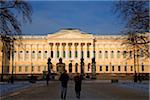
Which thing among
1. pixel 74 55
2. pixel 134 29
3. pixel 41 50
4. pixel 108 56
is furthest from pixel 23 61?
pixel 134 29

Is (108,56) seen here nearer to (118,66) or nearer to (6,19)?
(118,66)

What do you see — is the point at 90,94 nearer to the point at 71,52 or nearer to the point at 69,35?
the point at 69,35

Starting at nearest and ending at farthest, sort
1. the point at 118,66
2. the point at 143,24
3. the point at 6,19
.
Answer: the point at 6,19
the point at 143,24
the point at 118,66

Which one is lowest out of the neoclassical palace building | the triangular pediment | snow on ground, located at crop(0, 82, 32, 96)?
snow on ground, located at crop(0, 82, 32, 96)

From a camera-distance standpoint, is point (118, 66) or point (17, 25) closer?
point (17, 25)

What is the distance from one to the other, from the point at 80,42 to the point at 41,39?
1392 centimetres

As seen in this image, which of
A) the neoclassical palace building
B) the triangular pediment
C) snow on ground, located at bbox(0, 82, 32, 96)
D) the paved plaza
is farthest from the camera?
the triangular pediment

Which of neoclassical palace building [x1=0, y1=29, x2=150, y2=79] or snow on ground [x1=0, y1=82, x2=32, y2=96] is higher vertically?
neoclassical palace building [x1=0, y1=29, x2=150, y2=79]

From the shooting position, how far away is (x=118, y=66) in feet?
504

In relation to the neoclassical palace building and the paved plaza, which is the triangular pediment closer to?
the neoclassical palace building

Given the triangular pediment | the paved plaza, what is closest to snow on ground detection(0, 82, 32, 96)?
the paved plaza

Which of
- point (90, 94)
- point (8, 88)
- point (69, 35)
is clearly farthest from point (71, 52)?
point (90, 94)

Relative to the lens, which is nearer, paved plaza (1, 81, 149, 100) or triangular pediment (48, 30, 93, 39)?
paved plaza (1, 81, 149, 100)

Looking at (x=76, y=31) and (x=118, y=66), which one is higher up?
(x=76, y=31)
